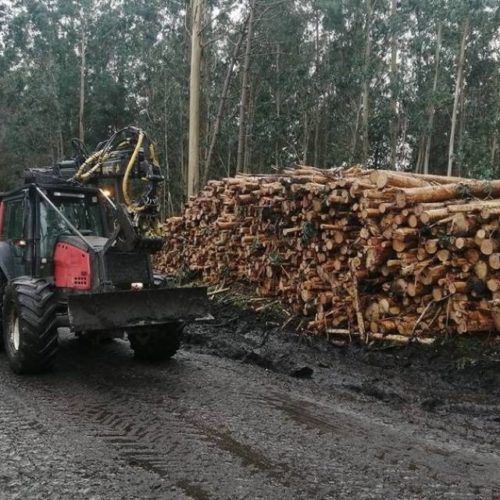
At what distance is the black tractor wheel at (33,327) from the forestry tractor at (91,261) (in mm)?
11

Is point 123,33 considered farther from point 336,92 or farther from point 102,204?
point 102,204

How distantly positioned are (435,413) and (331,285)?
3832mm

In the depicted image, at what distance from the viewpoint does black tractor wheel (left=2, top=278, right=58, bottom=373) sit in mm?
6770

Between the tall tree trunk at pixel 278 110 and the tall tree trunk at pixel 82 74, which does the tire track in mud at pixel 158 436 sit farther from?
the tall tree trunk at pixel 82 74

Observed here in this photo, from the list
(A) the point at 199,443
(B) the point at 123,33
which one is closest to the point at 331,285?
(A) the point at 199,443

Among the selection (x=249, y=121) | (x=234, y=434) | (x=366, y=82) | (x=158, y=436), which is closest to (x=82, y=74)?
(x=249, y=121)

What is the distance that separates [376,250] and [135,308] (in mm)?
3666

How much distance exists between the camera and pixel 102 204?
8305 millimetres

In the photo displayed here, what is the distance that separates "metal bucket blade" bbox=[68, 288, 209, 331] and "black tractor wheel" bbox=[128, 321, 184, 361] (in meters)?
0.55

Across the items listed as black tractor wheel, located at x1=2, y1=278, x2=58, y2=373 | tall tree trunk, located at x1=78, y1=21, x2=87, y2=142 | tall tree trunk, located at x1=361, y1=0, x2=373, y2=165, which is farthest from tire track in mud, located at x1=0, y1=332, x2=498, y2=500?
tall tree trunk, located at x1=78, y1=21, x2=87, y2=142

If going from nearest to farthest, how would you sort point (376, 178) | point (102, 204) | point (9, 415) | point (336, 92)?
point (9, 415) → point (102, 204) → point (376, 178) → point (336, 92)

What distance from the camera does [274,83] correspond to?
3750 centimetres

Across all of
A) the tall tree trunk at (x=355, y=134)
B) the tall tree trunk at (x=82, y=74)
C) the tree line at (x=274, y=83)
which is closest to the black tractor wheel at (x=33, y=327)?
the tree line at (x=274, y=83)

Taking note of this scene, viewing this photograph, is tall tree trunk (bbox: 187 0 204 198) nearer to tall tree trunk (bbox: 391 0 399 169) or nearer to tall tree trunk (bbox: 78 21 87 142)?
tall tree trunk (bbox: 391 0 399 169)
